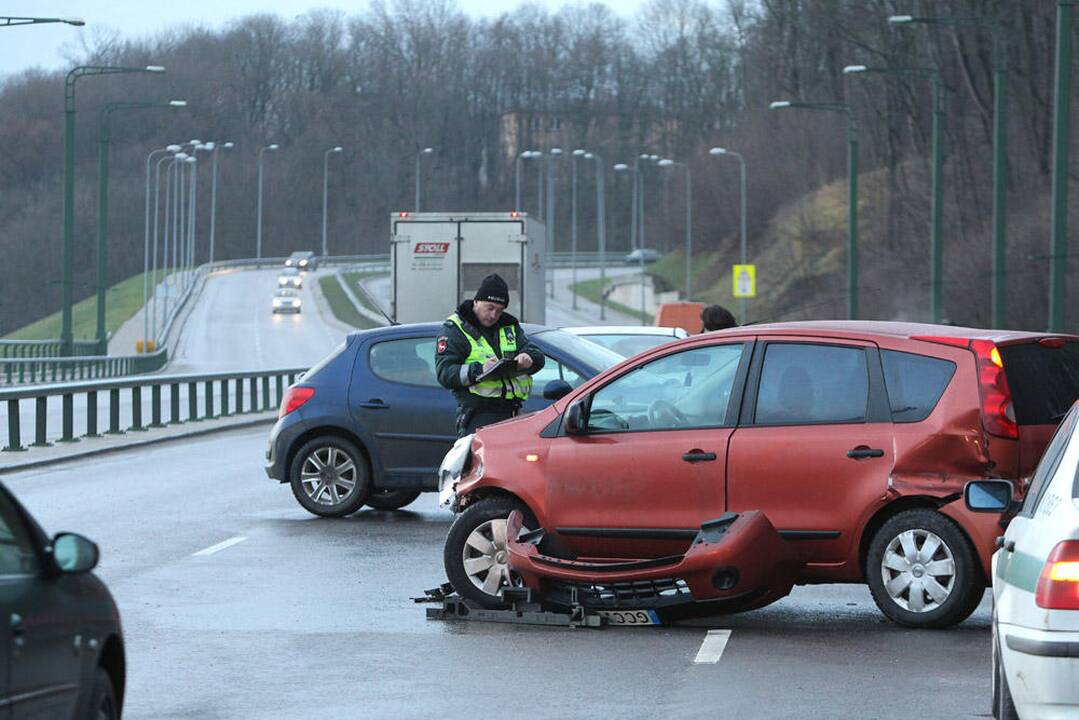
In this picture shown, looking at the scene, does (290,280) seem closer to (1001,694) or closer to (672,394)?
(672,394)

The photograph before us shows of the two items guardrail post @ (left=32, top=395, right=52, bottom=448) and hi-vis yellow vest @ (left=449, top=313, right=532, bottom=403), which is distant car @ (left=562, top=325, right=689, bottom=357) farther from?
hi-vis yellow vest @ (left=449, top=313, right=532, bottom=403)

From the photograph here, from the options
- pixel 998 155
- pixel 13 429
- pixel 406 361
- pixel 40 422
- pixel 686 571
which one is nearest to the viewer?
pixel 686 571

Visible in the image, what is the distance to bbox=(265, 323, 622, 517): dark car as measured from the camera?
53.5ft

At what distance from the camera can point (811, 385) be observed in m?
10.7

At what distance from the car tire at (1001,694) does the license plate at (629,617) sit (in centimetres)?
359

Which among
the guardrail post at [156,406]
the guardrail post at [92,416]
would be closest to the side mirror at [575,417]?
the guardrail post at [92,416]

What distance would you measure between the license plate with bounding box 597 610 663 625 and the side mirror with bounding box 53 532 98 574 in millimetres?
5156

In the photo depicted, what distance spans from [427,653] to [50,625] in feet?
14.2

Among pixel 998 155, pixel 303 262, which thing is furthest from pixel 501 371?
pixel 303 262

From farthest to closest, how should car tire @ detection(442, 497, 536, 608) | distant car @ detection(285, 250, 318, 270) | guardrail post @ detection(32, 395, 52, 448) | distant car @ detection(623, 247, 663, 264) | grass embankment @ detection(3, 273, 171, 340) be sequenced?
distant car @ detection(623, 247, 663, 264), distant car @ detection(285, 250, 318, 270), grass embankment @ detection(3, 273, 171, 340), guardrail post @ detection(32, 395, 52, 448), car tire @ detection(442, 497, 536, 608)

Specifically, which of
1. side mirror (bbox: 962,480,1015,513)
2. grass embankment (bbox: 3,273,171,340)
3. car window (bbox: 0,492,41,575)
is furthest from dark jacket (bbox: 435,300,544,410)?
grass embankment (bbox: 3,273,171,340)

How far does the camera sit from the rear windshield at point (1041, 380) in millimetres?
10344

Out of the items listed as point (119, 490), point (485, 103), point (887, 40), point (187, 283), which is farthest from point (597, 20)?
point (119, 490)

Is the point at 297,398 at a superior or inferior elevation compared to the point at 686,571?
superior
